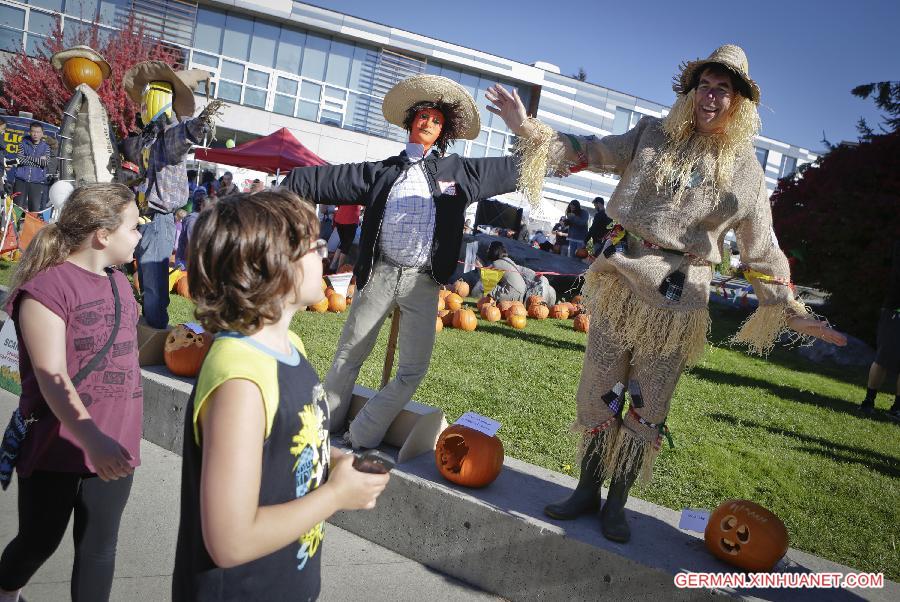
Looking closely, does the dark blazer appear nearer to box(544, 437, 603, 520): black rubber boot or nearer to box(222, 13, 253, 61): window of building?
box(544, 437, 603, 520): black rubber boot

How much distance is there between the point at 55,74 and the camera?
22469mm

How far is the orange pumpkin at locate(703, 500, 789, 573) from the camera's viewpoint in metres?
2.82

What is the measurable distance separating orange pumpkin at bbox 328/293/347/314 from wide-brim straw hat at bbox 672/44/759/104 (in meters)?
6.73

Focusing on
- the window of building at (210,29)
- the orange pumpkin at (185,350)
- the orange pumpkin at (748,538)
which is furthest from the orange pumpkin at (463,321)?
the window of building at (210,29)

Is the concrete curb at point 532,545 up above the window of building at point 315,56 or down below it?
below

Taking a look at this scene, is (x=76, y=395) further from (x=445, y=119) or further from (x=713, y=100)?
(x=713, y=100)

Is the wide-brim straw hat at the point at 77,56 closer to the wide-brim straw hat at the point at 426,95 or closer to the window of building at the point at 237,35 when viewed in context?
the wide-brim straw hat at the point at 426,95

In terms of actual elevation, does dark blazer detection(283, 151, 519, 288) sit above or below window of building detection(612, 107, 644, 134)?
below

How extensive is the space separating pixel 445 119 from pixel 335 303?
5.59 metres

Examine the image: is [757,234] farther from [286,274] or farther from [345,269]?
[345,269]

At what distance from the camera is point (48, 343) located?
2016 millimetres

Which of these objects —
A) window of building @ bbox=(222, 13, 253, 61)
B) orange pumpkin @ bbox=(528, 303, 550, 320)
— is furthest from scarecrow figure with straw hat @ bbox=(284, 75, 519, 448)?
window of building @ bbox=(222, 13, 253, 61)

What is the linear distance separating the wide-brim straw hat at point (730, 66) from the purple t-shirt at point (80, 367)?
8.55 feet

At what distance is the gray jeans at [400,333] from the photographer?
3.47 m
